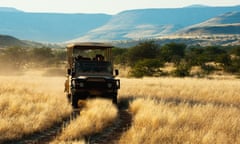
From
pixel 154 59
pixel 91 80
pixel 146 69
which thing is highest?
pixel 154 59

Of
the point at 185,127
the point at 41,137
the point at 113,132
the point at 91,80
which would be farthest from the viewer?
the point at 91,80

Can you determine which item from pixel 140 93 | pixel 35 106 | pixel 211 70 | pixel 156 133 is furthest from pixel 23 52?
pixel 156 133

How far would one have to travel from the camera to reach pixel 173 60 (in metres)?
64.0

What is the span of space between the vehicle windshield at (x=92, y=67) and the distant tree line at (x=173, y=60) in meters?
31.9

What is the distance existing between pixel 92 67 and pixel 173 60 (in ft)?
158

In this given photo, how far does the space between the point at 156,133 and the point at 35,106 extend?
18.0 ft

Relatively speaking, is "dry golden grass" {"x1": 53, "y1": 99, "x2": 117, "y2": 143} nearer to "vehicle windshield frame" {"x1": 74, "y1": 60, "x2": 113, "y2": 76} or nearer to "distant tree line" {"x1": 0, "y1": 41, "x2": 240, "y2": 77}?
"vehicle windshield frame" {"x1": 74, "y1": 60, "x2": 113, "y2": 76}

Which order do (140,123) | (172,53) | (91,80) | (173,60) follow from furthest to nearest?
1. (172,53)
2. (173,60)
3. (91,80)
4. (140,123)

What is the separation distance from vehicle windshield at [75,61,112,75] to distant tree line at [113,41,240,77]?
3186 centimetres

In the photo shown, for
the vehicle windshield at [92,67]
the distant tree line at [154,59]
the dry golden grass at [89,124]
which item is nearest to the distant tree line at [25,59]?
the distant tree line at [154,59]

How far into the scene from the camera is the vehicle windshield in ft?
55.0

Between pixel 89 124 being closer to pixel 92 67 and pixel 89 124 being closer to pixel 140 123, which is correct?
pixel 140 123

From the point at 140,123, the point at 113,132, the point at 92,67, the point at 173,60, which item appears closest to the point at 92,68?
the point at 92,67

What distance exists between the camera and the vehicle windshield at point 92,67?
16.8 m
